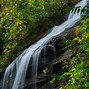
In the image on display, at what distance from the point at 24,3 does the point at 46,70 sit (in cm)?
614

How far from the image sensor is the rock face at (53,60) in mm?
8183

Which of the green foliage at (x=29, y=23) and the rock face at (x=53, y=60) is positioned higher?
the green foliage at (x=29, y=23)

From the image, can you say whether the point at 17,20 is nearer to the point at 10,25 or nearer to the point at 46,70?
the point at 10,25

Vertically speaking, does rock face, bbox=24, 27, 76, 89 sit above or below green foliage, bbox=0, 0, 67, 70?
below

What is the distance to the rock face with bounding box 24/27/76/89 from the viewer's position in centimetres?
818

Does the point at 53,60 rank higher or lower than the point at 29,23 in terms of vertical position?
lower

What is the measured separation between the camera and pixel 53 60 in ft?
28.6

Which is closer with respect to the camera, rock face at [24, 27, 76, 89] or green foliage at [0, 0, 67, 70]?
rock face at [24, 27, 76, 89]

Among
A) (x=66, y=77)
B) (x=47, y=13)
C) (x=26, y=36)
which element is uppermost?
(x=47, y=13)

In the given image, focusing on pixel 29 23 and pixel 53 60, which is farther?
Answer: pixel 29 23

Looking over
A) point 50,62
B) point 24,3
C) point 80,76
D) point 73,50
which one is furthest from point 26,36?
point 80,76

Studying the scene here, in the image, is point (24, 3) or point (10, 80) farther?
point (24, 3)

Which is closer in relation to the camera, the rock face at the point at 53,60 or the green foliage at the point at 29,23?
the rock face at the point at 53,60

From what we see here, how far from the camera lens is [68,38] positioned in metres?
8.66
